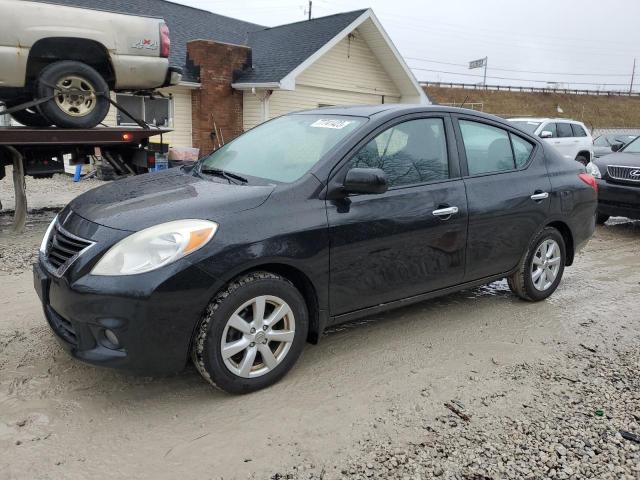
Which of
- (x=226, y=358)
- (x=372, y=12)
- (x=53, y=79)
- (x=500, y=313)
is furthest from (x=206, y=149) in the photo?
(x=226, y=358)

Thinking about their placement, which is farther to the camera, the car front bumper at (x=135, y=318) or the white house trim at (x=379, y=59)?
the white house trim at (x=379, y=59)

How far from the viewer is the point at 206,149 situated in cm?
1606

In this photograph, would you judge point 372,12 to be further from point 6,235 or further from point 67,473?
point 67,473

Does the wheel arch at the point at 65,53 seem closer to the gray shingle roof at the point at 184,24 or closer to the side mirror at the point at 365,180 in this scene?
the side mirror at the point at 365,180

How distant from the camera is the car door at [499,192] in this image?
4.29 m

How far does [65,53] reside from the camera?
7301 mm

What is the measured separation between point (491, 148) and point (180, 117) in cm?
1288

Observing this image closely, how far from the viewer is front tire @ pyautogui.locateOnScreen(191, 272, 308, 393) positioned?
304cm

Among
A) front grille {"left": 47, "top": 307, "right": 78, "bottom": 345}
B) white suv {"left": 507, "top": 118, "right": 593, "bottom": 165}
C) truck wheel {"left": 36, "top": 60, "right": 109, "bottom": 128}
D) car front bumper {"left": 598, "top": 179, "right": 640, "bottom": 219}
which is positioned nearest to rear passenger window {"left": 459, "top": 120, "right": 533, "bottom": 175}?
front grille {"left": 47, "top": 307, "right": 78, "bottom": 345}

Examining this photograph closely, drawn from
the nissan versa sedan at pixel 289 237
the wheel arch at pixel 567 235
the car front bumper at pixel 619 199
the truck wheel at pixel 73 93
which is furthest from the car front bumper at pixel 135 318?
the car front bumper at pixel 619 199

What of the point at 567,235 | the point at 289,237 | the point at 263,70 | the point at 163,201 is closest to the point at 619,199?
the point at 567,235

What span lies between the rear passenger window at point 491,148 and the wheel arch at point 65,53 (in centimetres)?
542

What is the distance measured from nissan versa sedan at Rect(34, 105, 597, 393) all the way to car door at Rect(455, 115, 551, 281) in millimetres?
13

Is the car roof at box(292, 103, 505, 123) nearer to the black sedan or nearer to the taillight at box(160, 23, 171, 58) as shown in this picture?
the taillight at box(160, 23, 171, 58)
